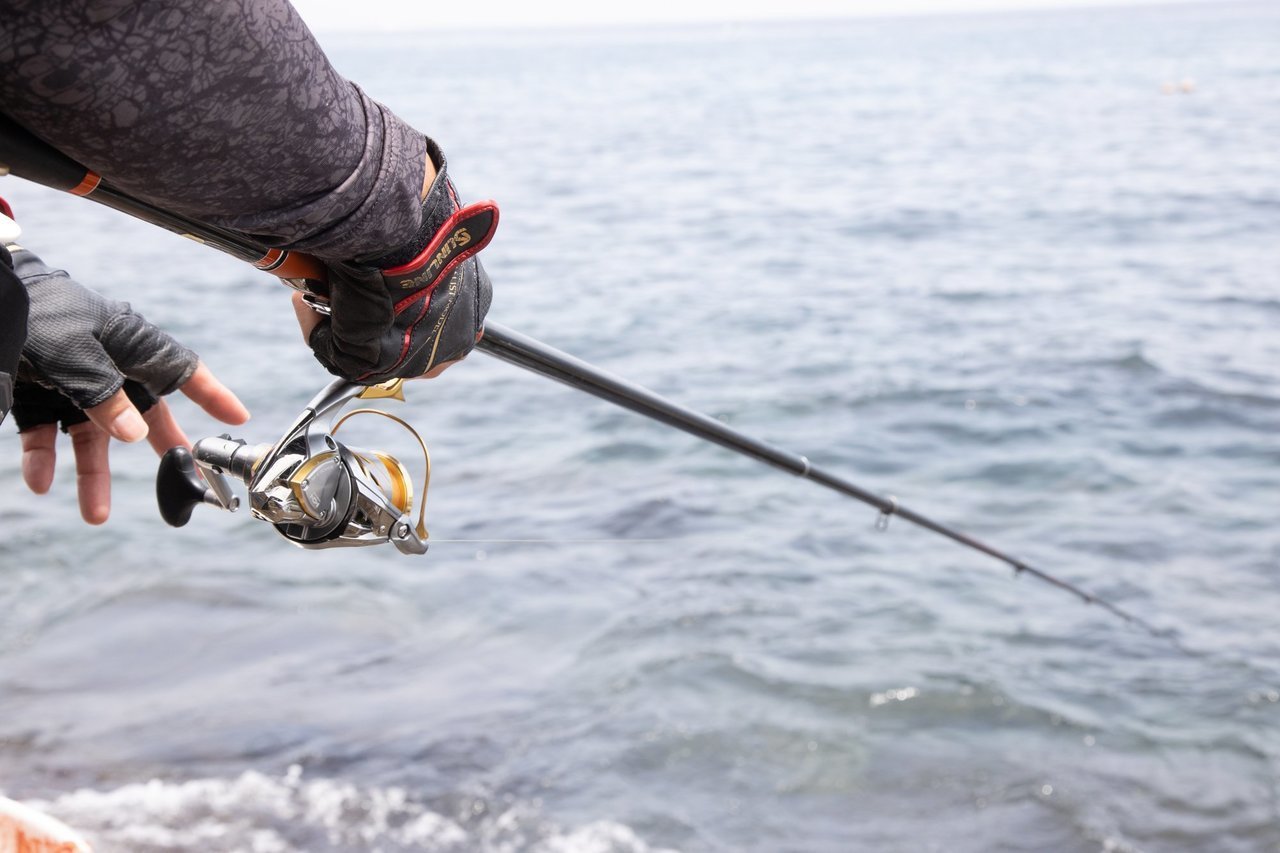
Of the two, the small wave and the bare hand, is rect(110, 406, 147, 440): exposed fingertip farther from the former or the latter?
the small wave

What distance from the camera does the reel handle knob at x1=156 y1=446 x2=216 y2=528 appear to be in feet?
6.73

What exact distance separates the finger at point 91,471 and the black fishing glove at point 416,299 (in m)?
0.73

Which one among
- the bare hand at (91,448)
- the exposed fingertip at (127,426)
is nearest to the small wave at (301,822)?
the bare hand at (91,448)

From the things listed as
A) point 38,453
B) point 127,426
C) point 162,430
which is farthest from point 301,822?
point 127,426

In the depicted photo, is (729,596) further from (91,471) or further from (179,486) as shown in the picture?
(179,486)

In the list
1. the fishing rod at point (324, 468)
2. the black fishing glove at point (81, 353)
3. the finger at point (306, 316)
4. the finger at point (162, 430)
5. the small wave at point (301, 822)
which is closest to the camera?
the finger at point (306, 316)

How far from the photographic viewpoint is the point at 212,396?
227 cm

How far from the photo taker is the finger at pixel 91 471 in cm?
224

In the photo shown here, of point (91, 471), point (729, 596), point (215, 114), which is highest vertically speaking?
point (215, 114)

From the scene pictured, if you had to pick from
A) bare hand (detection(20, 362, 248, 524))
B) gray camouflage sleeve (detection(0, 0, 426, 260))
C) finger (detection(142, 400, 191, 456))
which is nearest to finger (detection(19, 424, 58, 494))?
bare hand (detection(20, 362, 248, 524))

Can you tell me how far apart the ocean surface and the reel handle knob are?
406 mm

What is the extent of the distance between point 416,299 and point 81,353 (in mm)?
660

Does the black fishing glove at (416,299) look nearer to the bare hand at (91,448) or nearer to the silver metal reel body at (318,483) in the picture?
the silver metal reel body at (318,483)

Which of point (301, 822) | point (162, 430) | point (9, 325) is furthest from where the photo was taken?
point (301, 822)
